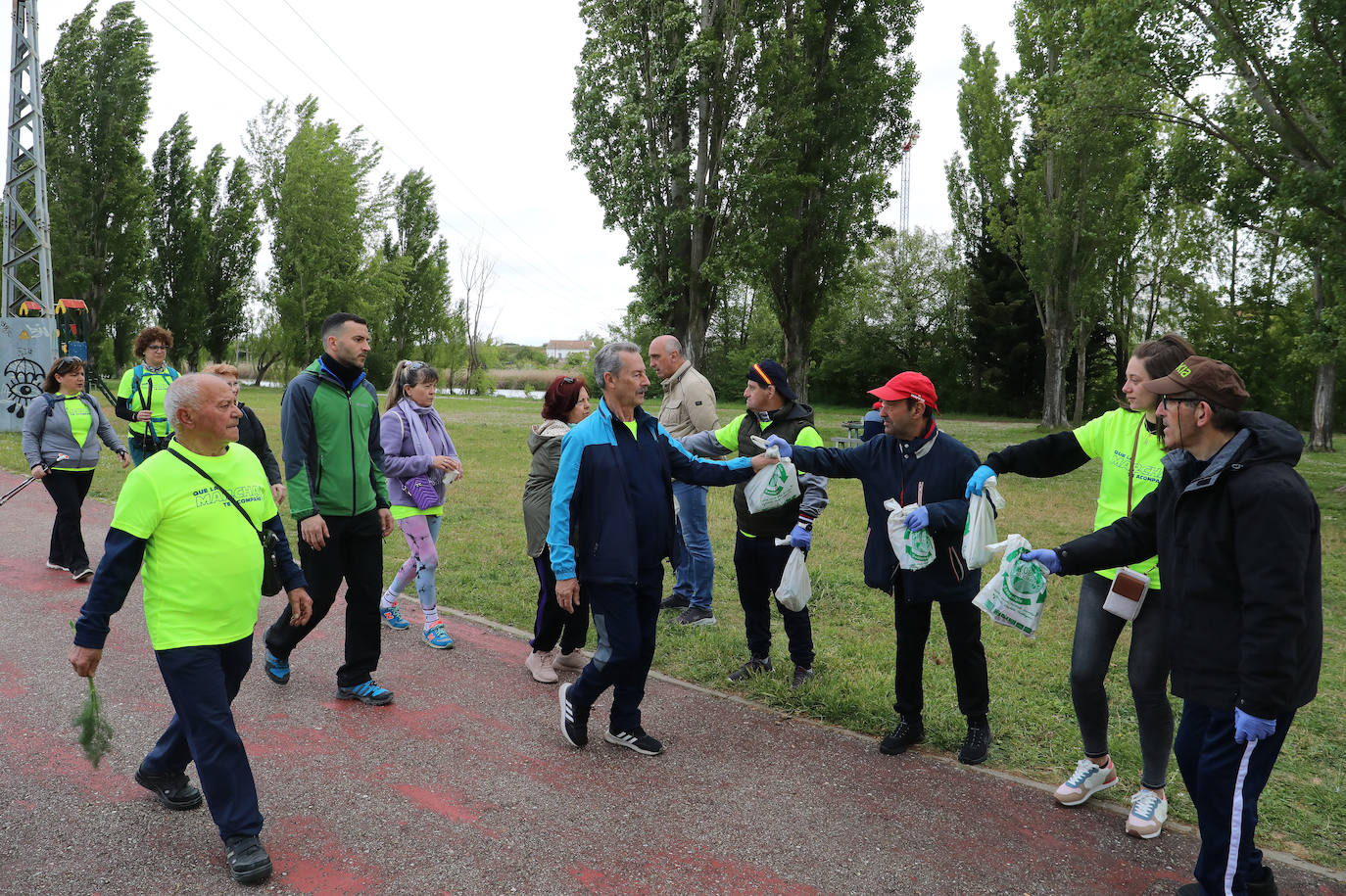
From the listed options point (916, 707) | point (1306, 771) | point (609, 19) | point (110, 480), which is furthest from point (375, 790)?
point (609, 19)

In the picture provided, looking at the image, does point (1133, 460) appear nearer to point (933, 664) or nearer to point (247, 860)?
point (933, 664)

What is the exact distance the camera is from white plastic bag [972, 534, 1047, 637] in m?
3.74

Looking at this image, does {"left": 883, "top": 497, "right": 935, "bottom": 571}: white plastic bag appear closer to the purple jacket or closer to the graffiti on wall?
the purple jacket

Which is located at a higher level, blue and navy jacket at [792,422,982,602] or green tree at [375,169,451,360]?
green tree at [375,169,451,360]

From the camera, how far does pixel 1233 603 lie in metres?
2.87

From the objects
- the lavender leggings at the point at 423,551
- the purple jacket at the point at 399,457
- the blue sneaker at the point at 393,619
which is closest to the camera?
the purple jacket at the point at 399,457

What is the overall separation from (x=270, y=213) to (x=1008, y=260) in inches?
1468

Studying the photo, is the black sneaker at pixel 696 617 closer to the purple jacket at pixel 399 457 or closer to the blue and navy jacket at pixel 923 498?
the purple jacket at pixel 399 457

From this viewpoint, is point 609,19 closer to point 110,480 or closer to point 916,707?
point 110,480

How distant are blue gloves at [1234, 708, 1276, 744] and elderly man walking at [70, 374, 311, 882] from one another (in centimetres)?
337

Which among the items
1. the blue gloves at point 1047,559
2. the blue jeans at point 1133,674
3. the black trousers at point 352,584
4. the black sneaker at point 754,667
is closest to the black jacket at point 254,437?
the black trousers at point 352,584

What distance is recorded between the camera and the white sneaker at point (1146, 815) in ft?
12.0

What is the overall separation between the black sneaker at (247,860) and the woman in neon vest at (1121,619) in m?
3.29

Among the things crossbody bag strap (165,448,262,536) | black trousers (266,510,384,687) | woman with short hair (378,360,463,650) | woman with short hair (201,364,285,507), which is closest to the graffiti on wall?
woman with short hair (201,364,285,507)
